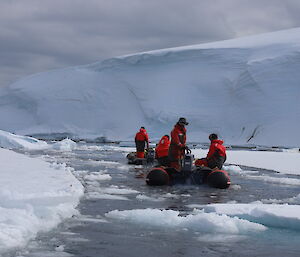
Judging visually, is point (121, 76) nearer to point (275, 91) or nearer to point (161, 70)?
point (161, 70)

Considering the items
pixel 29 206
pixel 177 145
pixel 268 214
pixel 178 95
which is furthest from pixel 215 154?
pixel 178 95

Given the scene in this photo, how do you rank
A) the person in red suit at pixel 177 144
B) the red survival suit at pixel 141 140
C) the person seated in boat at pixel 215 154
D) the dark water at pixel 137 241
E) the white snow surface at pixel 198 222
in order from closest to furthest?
the dark water at pixel 137 241 < the white snow surface at pixel 198 222 < the person in red suit at pixel 177 144 < the person seated in boat at pixel 215 154 < the red survival suit at pixel 141 140

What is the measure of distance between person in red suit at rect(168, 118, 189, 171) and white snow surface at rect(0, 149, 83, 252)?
283cm

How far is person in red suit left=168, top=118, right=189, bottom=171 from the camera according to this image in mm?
11531

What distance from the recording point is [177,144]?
38.1 ft

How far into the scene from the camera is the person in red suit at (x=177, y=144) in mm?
11531

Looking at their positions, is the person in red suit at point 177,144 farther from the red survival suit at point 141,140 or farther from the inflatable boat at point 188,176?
the red survival suit at point 141,140

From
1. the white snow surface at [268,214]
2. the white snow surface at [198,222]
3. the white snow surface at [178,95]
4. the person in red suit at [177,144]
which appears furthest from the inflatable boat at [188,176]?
the white snow surface at [178,95]

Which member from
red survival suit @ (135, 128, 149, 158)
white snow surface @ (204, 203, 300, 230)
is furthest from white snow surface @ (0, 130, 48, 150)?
white snow surface @ (204, 203, 300, 230)

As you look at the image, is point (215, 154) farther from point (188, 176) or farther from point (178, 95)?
point (178, 95)

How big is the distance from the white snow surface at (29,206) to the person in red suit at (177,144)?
283 centimetres

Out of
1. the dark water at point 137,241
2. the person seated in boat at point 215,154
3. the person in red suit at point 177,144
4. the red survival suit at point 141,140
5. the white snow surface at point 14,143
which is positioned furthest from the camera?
the white snow surface at point 14,143

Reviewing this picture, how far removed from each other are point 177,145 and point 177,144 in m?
0.03

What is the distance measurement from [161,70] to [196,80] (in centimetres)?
555
